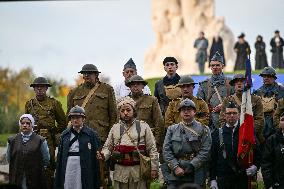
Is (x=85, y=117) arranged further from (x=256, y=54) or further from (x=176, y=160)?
(x=256, y=54)

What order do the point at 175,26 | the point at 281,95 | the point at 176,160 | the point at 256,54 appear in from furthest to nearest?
the point at 175,26 → the point at 256,54 → the point at 281,95 → the point at 176,160

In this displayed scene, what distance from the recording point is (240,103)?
459 inches

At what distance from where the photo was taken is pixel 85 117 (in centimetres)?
1163

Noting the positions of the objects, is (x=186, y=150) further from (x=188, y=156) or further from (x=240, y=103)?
(x=240, y=103)

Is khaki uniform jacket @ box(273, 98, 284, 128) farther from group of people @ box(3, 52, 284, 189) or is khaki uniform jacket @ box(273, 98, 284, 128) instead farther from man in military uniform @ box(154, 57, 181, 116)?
man in military uniform @ box(154, 57, 181, 116)

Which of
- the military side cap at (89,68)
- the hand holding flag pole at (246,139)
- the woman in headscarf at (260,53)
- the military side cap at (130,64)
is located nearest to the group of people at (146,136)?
the military side cap at (89,68)

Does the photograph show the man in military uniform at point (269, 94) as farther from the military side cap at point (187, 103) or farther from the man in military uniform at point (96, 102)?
the man in military uniform at point (96, 102)

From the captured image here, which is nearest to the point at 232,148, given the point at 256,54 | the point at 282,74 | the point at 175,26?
the point at 282,74

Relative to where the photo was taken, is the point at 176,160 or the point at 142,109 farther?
the point at 142,109

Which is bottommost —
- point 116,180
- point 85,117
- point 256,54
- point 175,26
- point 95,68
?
point 116,180

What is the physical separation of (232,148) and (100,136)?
2451 millimetres

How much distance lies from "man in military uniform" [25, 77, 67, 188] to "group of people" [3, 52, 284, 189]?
2cm

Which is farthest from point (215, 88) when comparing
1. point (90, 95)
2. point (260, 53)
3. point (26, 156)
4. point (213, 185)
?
point (260, 53)

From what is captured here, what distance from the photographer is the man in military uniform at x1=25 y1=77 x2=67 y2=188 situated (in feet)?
41.5
